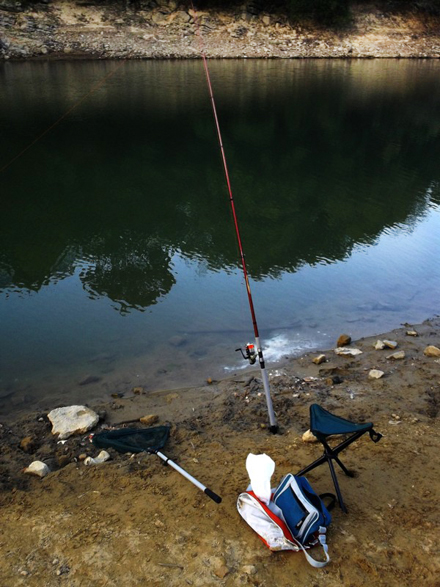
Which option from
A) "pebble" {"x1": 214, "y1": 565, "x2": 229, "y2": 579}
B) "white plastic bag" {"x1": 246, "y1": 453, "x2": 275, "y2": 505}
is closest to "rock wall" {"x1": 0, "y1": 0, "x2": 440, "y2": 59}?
"white plastic bag" {"x1": 246, "y1": 453, "x2": 275, "y2": 505}

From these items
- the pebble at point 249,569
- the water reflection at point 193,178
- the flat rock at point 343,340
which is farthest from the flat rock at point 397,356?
the pebble at point 249,569

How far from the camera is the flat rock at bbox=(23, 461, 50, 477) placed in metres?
4.54

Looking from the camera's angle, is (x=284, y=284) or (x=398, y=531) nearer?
(x=398, y=531)

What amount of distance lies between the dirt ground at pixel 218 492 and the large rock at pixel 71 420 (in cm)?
12

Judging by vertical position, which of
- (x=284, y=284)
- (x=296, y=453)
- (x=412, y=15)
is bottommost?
(x=284, y=284)

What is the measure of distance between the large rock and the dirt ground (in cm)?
12

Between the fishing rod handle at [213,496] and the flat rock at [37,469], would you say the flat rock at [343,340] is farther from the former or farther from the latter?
the flat rock at [37,469]

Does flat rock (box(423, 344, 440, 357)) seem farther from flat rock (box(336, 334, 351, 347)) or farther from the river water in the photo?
the river water

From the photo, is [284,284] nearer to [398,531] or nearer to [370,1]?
[398,531]

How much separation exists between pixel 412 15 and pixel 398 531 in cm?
5062

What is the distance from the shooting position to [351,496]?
398cm

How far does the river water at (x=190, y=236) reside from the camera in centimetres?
730

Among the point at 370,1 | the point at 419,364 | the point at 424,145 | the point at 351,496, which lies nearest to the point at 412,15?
the point at 370,1

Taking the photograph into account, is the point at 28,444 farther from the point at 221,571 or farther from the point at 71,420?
the point at 221,571
